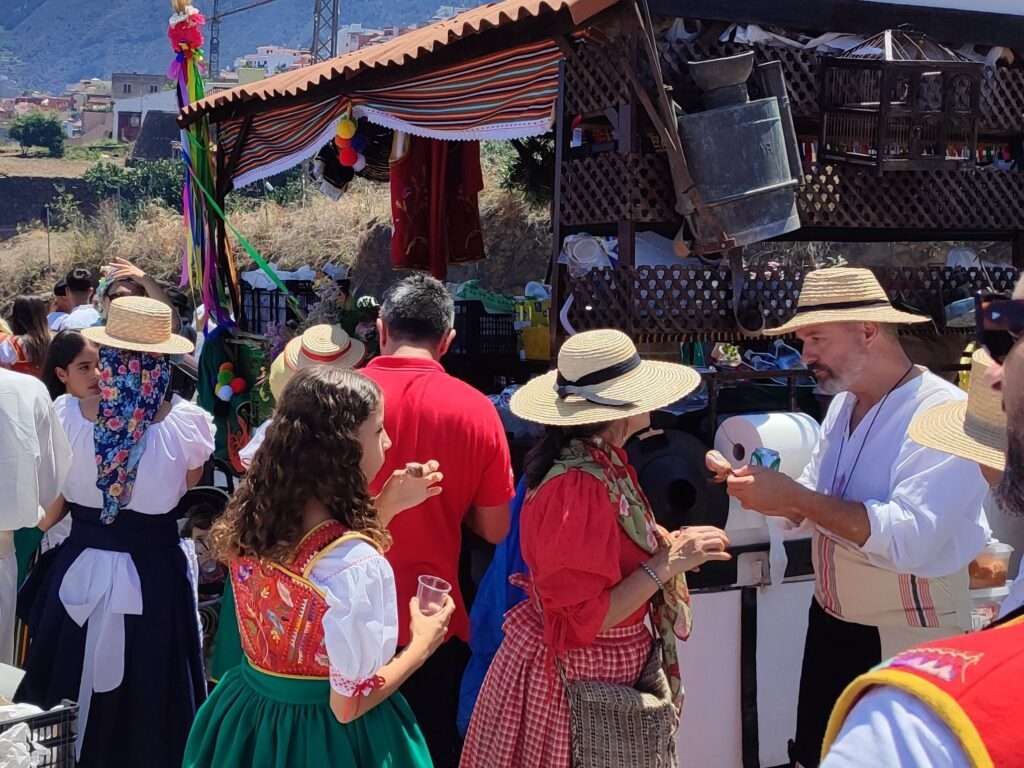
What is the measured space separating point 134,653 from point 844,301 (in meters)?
2.62

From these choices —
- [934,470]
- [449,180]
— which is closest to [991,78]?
[934,470]

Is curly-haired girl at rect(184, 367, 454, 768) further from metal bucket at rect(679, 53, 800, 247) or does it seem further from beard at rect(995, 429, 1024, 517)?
metal bucket at rect(679, 53, 800, 247)

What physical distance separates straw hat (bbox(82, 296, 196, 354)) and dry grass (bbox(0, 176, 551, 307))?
7078 millimetres

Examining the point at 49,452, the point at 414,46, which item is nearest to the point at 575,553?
the point at 49,452

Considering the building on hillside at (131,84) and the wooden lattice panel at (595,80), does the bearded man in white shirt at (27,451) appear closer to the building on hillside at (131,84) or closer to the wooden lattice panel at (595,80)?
the wooden lattice panel at (595,80)

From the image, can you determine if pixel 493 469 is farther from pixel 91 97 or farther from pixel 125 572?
pixel 91 97

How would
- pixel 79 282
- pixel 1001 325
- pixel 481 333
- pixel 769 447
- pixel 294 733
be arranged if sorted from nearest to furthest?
pixel 1001 325, pixel 294 733, pixel 769 447, pixel 481 333, pixel 79 282

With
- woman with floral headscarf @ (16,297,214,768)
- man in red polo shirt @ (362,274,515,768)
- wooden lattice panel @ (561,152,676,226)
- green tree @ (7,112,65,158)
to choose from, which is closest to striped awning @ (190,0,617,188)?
wooden lattice panel @ (561,152,676,226)

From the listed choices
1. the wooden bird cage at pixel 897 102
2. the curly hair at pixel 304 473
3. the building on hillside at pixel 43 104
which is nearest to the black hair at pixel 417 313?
the curly hair at pixel 304 473

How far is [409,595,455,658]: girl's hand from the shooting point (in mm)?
2340

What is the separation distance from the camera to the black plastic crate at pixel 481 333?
6.61 metres

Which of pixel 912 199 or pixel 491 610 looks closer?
pixel 491 610

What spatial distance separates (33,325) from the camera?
237 inches

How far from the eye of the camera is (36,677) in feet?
11.8
